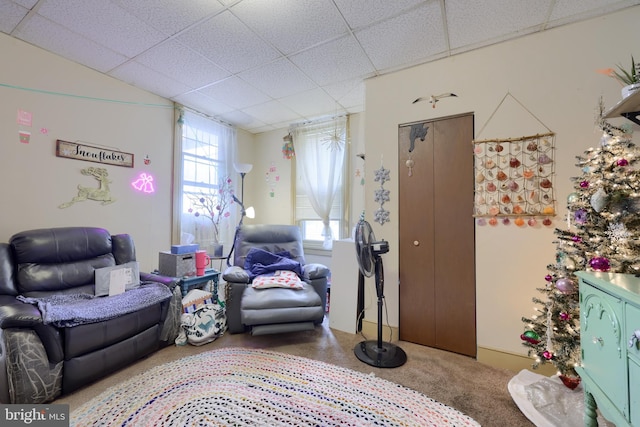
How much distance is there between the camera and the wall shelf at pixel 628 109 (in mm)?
1336

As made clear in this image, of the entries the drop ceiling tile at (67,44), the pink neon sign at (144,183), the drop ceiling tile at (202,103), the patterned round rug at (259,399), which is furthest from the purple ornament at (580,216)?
the pink neon sign at (144,183)

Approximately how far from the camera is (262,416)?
1370mm

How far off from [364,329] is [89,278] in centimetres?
236

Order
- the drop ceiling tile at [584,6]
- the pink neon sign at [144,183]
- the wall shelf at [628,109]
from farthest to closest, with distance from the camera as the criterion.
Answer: the pink neon sign at [144,183]
the drop ceiling tile at [584,6]
the wall shelf at [628,109]

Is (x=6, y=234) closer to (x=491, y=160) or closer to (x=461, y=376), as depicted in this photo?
(x=461, y=376)

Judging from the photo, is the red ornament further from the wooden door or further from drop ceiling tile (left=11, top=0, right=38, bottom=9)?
drop ceiling tile (left=11, top=0, right=38, bottom=9)

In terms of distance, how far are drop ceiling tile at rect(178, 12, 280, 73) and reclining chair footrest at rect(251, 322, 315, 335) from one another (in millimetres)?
2251

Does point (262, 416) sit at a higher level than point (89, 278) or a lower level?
lower

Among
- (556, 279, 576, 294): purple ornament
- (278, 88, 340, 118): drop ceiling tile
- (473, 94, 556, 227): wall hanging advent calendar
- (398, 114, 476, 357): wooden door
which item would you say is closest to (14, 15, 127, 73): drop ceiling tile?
(278, 88, 340, 118): drop ceiling tile

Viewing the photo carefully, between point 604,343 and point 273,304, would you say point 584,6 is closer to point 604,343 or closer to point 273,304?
point 604,343

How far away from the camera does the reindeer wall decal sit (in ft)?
7.68

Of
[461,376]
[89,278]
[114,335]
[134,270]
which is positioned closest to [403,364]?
[461,376]

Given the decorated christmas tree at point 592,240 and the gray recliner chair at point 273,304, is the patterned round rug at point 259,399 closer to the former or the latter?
the gray recliner chair at point 273,304
